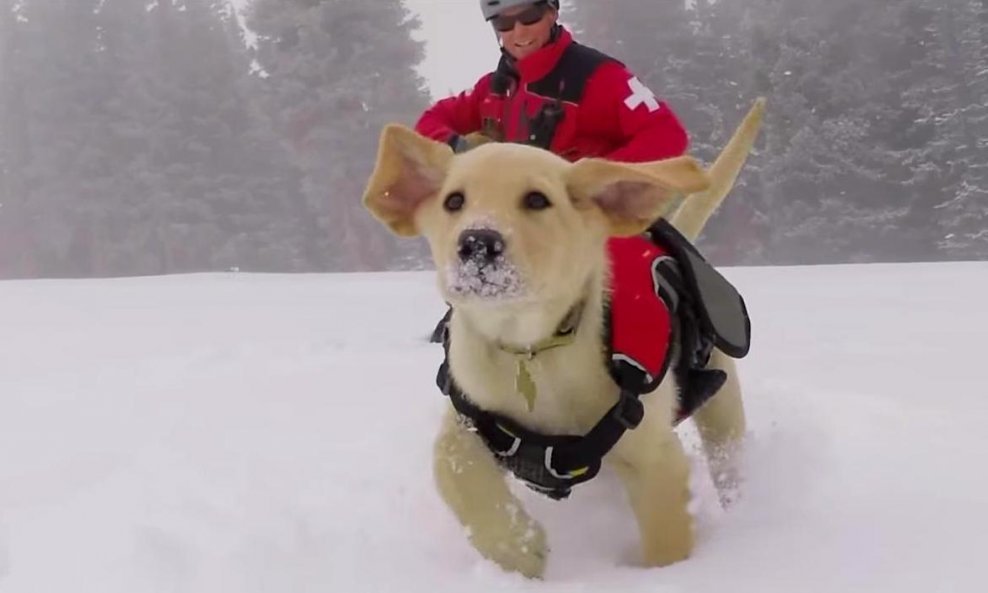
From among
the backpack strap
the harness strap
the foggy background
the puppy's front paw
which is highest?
→ the backpack strap

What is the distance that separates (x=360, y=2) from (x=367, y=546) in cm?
2851

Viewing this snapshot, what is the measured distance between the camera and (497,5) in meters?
3.96

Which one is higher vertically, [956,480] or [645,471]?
[645,471]

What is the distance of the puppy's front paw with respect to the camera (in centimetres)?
265

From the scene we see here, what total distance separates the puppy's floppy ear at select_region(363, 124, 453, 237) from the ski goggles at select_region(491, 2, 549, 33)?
4.06 ft

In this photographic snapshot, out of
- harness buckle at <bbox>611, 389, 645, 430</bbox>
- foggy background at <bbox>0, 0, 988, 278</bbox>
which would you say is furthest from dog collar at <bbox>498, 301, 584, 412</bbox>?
foggy background at <bbox>0, 0, 988, 278</bbox>

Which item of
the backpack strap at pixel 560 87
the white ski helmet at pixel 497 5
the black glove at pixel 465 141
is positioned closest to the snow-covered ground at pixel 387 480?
the black glove at pixel 465 141

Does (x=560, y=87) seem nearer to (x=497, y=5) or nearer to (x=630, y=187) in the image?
(x=497, y=5)

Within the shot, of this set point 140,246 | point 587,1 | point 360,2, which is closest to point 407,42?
point 360,2

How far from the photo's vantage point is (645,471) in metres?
2.80

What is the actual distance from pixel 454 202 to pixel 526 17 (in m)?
1.51

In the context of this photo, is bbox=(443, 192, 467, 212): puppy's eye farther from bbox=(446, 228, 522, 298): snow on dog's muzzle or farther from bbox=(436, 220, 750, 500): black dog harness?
bbox=(436, 220, 750, 500): black dog harness

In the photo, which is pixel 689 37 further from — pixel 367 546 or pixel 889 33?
pixel 367 546

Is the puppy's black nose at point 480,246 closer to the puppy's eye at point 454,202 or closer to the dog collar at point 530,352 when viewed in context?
the puppy's eye at point 454,202
